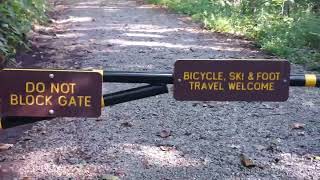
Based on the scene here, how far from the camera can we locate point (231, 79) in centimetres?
272

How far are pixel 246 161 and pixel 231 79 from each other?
1.44 m

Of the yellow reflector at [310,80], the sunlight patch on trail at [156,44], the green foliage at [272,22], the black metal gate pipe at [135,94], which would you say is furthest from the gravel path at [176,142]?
the sunlight patch on trail at [156,44]

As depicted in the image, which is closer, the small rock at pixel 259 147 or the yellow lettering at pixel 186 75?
the yellow lettering at pixel 186 75

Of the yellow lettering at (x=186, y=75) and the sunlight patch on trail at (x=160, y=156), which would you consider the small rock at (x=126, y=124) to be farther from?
the yellow lettering at (x=186, y=75)

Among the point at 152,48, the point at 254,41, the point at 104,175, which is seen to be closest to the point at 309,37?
the point at 254,41

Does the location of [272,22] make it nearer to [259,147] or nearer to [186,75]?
[259,147]

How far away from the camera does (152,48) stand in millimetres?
9875

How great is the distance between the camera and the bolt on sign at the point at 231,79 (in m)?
2.70

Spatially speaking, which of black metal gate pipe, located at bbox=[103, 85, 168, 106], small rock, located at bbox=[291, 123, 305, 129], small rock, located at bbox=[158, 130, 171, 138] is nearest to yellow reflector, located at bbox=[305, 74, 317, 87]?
black metal gate pipe, located at bbox=[103, 85, 168, 106]

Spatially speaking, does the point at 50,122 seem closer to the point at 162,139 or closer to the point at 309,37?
the point at 162,139

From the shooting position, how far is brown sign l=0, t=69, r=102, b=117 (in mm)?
2574

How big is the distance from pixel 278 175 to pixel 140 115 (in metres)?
2.05

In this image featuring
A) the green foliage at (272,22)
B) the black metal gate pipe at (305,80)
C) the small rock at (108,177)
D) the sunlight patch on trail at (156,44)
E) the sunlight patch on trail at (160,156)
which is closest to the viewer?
the black metal gate pipe at (305,80)

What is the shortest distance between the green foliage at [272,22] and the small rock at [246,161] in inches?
177
